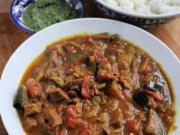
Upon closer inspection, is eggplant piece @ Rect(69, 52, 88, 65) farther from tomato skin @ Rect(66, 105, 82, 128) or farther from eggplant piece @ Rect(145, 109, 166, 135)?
eggplant piece @ Rect(145, 109, 166, 135)

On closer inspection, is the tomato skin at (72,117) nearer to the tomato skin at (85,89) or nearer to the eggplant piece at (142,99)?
the tomato skin at (85,89)

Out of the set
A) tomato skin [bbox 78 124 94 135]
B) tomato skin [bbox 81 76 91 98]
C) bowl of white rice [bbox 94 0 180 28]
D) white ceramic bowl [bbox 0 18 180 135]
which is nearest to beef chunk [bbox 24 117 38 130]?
white ceramic bowl [bbox 0 18 180 135]

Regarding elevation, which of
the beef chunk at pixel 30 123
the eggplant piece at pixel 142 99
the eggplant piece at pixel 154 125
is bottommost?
the beef chunk at pixel 30 123

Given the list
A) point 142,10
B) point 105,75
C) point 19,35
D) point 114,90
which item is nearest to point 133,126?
point 114,90

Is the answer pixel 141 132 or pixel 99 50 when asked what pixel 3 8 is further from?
pixel 141 132

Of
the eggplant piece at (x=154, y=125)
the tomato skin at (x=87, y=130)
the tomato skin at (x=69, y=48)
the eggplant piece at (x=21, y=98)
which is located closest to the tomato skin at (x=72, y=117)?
the tomato skin at (x=87, y=130)
